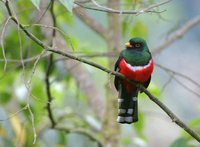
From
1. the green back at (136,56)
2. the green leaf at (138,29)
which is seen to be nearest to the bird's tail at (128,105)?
the green back at (136,56)

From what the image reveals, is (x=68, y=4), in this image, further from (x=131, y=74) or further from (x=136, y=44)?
(x=136, y=44)

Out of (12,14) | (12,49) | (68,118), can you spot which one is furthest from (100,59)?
(12,14)

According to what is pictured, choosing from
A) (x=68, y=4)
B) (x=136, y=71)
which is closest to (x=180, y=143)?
(x=136, y=71)

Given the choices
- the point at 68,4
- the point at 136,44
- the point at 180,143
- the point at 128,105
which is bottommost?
the point at 180,143

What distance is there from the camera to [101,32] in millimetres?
4047

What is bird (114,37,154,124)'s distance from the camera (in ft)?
10.2

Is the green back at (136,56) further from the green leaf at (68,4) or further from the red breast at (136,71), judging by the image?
the green leaf at (68,4)

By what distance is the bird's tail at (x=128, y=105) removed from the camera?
10.3ft

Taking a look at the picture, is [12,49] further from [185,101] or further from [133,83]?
[185,101]

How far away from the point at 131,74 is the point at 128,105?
0.18m

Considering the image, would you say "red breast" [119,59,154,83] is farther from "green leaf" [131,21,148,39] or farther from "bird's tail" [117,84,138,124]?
"green leaf" [131,21,148,39]

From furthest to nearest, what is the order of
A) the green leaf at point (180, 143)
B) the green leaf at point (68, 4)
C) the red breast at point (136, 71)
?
the green leaf at point (180, 143) < the red breast at point (136, 71) < the green leaf at point (68, 4)

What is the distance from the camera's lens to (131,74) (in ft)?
10.2

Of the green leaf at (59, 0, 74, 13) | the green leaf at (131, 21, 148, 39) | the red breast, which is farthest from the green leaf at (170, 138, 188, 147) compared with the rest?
the green leaf at (59, 0, 74, 13)
